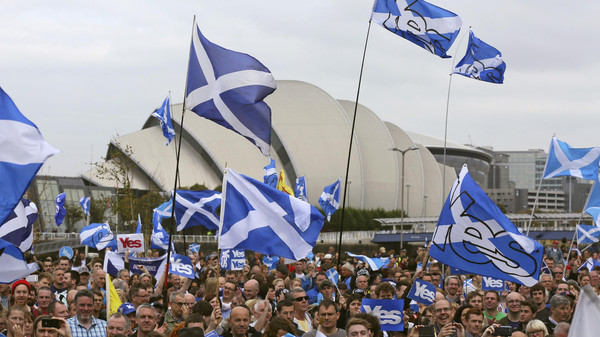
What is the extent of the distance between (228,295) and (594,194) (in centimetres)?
1045

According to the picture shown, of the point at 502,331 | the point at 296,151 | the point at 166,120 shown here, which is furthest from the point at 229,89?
the point at 296,151

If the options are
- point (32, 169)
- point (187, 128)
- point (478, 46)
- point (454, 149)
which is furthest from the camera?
point (454, 149)

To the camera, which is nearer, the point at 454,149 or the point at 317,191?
the point at 317,191

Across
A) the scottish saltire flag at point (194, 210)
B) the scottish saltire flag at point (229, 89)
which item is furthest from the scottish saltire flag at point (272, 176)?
the scottish saltire flag at point (229, 89)

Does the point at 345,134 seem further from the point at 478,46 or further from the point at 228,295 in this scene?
the point at 228,295

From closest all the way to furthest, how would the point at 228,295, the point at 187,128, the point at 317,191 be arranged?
the point at 228,295
the point at 187,128
the point at 317,191

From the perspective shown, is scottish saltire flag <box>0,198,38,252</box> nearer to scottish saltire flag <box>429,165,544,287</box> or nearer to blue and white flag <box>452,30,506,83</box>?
scottish saltire flag <box>429,165,544,287</box>

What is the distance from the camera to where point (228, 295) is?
10.2 meters

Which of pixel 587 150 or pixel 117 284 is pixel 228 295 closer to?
pixel 117 284

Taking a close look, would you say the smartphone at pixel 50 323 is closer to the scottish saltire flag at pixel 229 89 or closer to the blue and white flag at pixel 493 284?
the scottish saltire flag at pixel 229 89

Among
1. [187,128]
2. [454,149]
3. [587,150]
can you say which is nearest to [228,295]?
[587,150]

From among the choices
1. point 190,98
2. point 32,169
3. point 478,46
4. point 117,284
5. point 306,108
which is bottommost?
point 117,284

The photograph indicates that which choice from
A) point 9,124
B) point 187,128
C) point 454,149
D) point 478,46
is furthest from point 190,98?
point 454,149

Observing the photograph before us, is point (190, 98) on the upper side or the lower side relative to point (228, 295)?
upper
